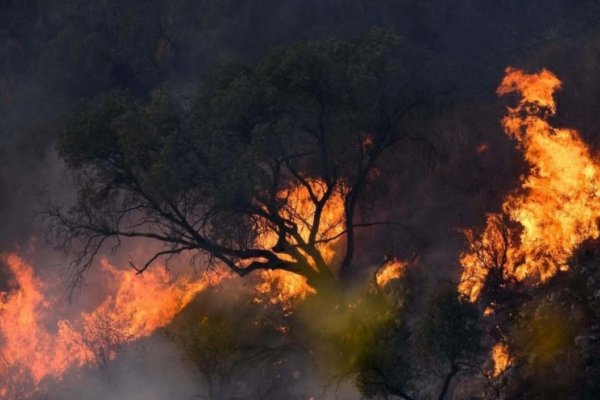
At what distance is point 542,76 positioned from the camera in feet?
77.2

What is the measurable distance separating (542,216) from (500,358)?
166 inches

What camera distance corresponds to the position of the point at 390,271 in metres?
22.2

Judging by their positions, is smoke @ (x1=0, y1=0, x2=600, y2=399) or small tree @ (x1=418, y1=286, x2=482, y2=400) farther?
smoke @ (x1=0, y1=0, x2=600, y2=399)

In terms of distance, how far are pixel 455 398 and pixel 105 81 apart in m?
30.4

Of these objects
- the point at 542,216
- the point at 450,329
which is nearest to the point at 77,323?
the point at 542,216

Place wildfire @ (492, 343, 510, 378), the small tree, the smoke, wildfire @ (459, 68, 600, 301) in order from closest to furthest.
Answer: the small tree, wildfire @ (492, 343, 510, 378), wildfire @ (459, 68, 600, 301), the smoke

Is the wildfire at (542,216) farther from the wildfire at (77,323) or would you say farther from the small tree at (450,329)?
the wildfire at (77,323)

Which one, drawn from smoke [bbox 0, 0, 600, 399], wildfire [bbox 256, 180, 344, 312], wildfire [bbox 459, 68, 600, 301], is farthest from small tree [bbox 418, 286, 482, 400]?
wildfire [bbox 256, 180, 344, 312]

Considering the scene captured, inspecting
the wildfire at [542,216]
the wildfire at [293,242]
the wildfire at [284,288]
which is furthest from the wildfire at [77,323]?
the wildfire at [542,216]

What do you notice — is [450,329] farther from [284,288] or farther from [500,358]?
[284,288]

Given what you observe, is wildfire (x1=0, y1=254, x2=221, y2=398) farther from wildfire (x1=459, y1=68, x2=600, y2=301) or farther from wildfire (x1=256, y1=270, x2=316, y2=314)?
wildfire (x1=459, y1=68, x2=600, y2=301)

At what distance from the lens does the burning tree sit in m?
19.2

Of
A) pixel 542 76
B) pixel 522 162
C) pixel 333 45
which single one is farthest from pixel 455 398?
pixel 542 76

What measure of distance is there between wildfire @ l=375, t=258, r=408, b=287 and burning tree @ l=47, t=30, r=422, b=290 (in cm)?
173
